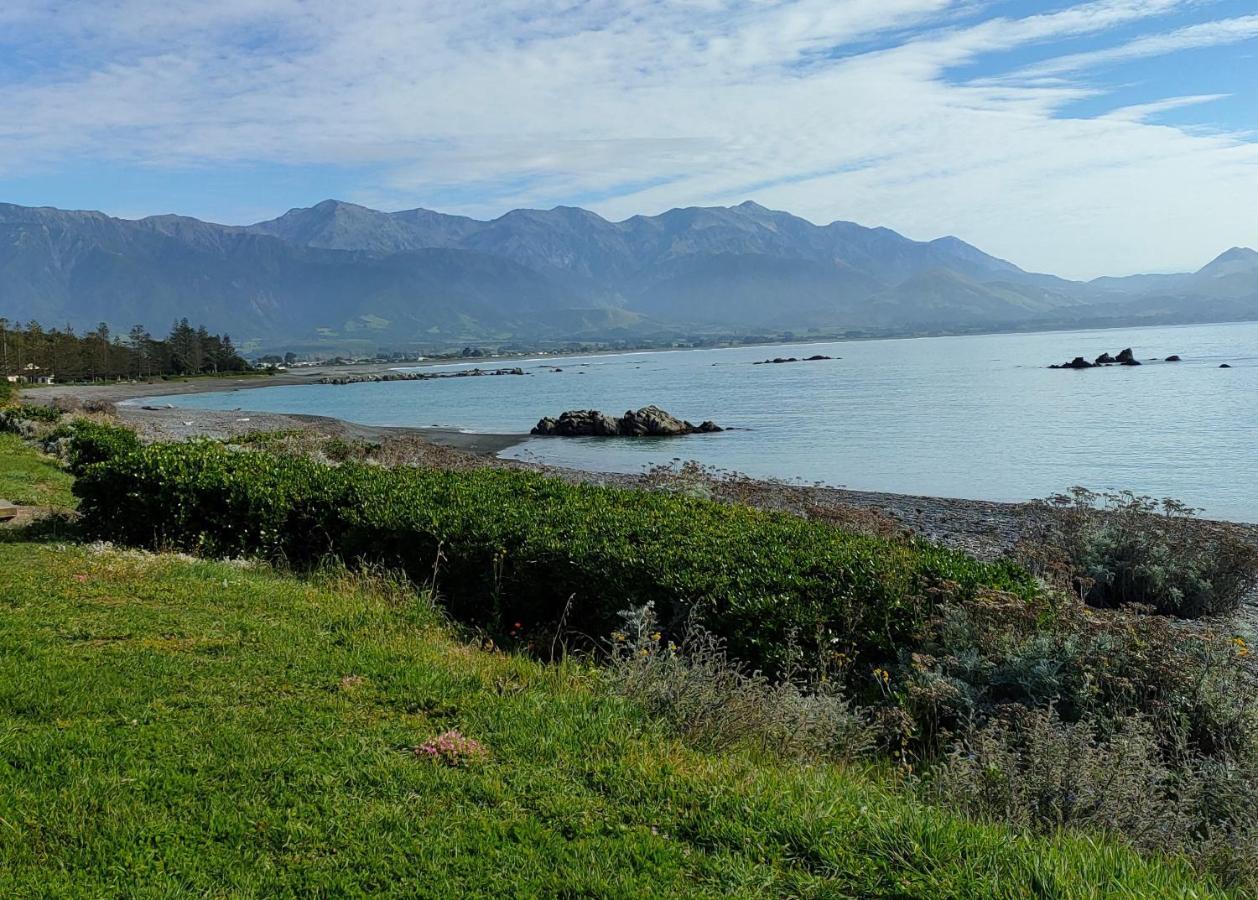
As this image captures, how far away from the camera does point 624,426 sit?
1980 inches

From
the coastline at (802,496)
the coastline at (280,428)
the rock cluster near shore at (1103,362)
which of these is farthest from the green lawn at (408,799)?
the rock cluster near shore at (1103,362)

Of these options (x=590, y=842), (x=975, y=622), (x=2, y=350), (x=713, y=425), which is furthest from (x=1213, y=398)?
(x=2, y=350)

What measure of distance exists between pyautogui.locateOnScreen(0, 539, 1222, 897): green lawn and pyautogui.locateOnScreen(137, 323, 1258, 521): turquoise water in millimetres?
23114

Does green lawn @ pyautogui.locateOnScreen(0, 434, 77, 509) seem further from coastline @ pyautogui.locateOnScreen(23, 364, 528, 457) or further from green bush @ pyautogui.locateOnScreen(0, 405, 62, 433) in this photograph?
coastline @ pyautogui.locateOnScreen(23, 364, 528, 457)

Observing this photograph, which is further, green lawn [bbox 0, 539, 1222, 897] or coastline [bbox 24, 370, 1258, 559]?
coastline [bbox 24, 370, 1258, 559]

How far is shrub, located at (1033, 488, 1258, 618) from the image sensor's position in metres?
12.3

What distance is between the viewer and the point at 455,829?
4148 millimetres

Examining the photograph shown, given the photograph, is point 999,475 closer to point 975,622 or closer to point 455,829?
point 975,622

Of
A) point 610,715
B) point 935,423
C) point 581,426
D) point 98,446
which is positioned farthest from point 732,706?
point 935,423

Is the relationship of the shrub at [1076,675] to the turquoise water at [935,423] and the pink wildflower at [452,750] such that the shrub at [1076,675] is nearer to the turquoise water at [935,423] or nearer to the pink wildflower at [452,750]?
the pink wildflower at [452,750]

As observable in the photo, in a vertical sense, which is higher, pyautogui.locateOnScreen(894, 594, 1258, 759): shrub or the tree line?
the tree line

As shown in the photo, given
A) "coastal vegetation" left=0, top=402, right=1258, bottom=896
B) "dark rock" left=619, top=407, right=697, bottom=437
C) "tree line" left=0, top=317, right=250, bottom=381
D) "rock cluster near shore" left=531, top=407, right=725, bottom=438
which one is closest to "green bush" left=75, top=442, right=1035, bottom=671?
"coastal vegetation" left=0, top=402, right=1258, bottom=896

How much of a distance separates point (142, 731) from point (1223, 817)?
6472mm

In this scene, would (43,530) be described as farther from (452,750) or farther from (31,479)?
(452,750)
